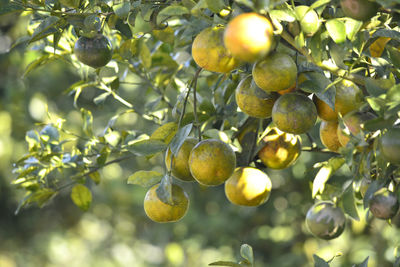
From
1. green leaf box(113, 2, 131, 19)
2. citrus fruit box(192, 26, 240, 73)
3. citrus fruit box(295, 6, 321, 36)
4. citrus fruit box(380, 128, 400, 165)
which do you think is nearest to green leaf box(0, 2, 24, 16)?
green leaf box(113, 2, 131, 19)

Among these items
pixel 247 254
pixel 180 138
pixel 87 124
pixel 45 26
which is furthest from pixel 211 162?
pixel 87 124

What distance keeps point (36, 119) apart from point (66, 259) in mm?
912

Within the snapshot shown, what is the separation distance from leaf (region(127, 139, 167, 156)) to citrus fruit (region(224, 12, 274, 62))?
21 centimetres

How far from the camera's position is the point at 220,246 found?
2049mm

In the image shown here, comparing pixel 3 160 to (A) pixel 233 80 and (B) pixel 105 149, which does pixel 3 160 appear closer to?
(B) pixel 105 149

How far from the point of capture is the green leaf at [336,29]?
1.82ft

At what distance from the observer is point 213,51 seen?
59 centimetres

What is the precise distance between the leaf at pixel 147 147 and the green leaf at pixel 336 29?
0.24 metres

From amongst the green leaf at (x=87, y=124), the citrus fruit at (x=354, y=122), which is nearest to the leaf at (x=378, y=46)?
the citrus fruit at (x=354, y=122)

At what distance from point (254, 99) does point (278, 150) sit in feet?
0.47

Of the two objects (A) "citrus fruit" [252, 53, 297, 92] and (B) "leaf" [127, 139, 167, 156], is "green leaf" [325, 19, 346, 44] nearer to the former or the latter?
(A) "citrus fruit" [252, 53, 297, 92]

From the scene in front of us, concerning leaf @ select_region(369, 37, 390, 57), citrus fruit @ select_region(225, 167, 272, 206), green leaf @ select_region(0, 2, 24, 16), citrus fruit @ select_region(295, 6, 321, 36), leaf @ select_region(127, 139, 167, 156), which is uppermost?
citrus fruit @ select_region(295, 6, 321, 36)

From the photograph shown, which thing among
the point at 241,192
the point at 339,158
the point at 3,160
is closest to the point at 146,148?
the point at 241,192

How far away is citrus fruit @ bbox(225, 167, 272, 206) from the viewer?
28.7 inches
